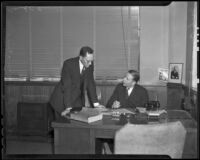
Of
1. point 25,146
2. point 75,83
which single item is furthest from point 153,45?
point 25,146

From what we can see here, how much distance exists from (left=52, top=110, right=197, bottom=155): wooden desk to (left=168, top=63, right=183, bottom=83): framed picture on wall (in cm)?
13

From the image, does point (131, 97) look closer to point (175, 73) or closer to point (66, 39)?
point (175, 73)

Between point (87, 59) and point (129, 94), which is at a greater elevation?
Result: point (87, 59)

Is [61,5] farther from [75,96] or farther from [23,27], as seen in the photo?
[75,96]

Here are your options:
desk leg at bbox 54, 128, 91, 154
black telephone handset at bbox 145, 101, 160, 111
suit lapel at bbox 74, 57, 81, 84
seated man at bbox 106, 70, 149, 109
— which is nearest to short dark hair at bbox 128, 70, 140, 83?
seated man at bbox 106, 70, 149, 109

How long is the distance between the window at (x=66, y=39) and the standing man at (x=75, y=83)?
27mm

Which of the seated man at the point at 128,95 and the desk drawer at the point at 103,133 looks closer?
the seated man at the point at 128,95

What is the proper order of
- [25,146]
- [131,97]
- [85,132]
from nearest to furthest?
[25,146]
[131,97]
[85,132]

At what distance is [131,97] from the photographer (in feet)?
4.27

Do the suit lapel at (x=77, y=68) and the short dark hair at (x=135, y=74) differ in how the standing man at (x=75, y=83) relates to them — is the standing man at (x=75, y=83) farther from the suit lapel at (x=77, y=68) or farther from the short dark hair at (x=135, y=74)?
the short dark hair at (x=135, y=74)

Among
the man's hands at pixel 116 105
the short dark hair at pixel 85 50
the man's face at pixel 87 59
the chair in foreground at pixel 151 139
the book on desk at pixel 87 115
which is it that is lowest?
the chair in foreground at pixel 151 139

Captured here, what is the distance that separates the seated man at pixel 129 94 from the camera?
48.6 inches

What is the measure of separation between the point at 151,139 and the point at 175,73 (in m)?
0.28

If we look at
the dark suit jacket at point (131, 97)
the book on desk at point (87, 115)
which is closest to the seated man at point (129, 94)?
the dark suit jacket at point (131, 97)
